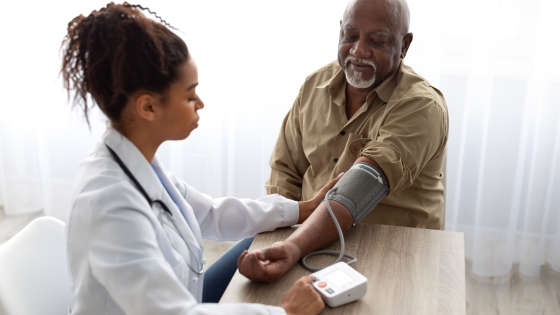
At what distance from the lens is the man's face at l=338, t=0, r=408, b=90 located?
167cm

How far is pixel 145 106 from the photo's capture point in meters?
1.12

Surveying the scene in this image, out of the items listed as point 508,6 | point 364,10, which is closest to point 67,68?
point 364,10

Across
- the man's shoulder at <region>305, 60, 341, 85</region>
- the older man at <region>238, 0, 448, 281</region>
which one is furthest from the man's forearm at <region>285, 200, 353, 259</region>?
the man's shoulder at <region>305, 60, 341, 85</region>

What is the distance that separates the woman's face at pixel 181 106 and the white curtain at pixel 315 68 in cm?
111

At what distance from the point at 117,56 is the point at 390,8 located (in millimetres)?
903

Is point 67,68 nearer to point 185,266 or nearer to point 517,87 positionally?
point 185,266

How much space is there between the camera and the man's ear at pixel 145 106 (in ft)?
3.63

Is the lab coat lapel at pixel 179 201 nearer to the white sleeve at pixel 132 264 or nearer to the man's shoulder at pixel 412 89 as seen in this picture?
the white sleeve at pixel 132 264

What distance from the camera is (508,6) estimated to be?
89.4 inches

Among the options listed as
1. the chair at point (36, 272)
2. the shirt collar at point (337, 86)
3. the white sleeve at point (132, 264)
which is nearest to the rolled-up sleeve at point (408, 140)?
the shirt collar at point (337, 86)

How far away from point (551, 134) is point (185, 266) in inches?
72.4

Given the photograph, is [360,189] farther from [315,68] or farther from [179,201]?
[315,68]

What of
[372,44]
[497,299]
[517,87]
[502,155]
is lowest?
[497,299]

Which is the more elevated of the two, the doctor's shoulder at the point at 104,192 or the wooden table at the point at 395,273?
the doctor's shoulder at the point at 104,192
